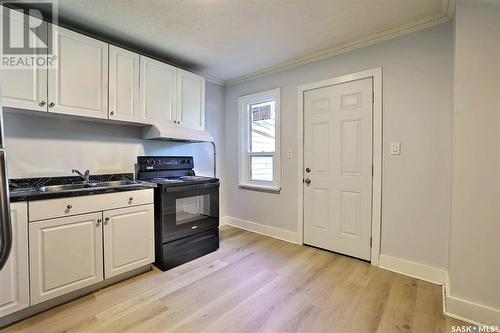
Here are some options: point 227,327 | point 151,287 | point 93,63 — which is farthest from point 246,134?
point 227,327

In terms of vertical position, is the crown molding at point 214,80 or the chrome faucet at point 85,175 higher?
the crown molding at point 214,80

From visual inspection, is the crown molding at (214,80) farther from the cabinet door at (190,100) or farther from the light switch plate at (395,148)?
the light switch plate at (395,148)

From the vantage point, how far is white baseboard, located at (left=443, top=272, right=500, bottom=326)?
5.26 feet

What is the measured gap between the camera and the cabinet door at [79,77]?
1967 millimetres

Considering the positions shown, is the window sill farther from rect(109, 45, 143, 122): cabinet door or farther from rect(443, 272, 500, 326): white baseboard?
rect(443, 272, 500, 326): white baseboard

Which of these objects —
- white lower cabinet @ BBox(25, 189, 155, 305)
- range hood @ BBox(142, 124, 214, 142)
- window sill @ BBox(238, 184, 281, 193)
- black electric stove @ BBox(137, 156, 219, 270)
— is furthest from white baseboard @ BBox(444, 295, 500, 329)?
range hood @ BBox(142, 124, 214, 142)

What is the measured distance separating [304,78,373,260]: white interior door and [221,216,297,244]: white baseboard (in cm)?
25

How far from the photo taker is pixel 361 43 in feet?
8.20

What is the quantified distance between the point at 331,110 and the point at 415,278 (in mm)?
1864

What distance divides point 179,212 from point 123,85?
1395mm

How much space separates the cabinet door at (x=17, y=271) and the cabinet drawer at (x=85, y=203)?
7 cm

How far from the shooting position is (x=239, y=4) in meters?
1.91

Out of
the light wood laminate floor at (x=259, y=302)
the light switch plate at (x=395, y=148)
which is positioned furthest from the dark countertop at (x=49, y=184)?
the light switch plate at (x=395, y=148)

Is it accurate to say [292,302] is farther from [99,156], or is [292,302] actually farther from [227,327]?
[99,156]
